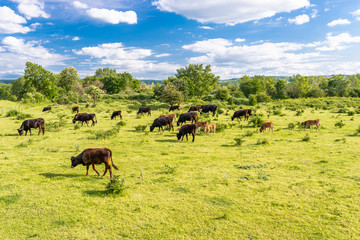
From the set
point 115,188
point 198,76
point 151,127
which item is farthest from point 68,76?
point 115,188

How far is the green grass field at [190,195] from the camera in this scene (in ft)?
21.3

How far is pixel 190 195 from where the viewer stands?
8.52 m

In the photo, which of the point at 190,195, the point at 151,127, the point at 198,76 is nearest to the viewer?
the point at 190,195

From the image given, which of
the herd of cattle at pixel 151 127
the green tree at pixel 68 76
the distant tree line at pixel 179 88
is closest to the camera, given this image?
the herd of cattle at pixel 151 127

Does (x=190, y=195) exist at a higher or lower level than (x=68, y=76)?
lower

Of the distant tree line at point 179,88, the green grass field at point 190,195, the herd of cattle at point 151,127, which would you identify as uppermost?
the distant tree line at point 179,88

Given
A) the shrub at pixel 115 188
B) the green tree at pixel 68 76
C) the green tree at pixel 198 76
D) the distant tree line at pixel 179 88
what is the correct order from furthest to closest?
the green tree at pixel 68 76
the green tree at pixel 198 76
the distant tree line at pixel 179 88
the shrub at pixel 115 188

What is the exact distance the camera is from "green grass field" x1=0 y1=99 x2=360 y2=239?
6.48m

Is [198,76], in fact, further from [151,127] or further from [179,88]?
[151,127]

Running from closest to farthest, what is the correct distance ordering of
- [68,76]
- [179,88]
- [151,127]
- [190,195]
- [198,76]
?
1. [190,195]
2. [151,127]
3. [179,88]
4. [198,76]
5. [68,76]

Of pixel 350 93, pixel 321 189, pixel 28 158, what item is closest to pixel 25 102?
pixel 28 158

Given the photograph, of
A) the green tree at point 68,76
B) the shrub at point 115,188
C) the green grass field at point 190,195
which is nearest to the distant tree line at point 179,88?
the green tree at point 68,76

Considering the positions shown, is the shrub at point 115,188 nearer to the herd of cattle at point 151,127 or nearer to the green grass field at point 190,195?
the green grass field at point 190,195

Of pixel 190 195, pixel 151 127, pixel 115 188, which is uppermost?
pixel 151 127
